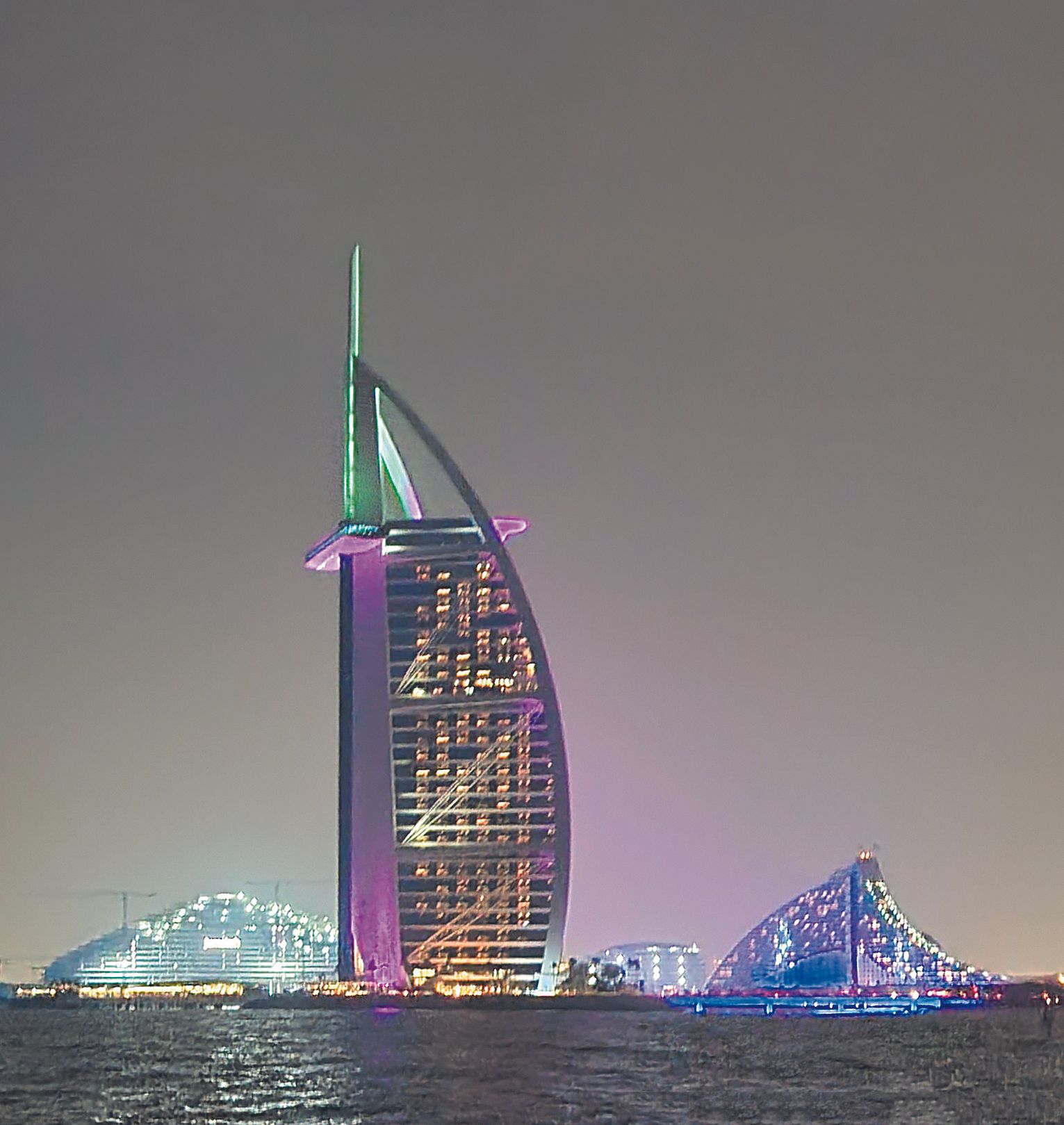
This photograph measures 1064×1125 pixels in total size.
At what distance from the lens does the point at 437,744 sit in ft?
601

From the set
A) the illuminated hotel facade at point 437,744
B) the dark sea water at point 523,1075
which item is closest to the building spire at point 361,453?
the illuminated hotel facade at point 437,744

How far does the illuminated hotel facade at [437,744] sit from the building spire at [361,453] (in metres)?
0.12

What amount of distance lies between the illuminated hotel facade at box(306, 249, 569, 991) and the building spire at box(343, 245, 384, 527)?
0.40ft

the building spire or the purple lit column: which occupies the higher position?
the building spire

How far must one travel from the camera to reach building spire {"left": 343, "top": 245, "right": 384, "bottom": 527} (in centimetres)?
18075

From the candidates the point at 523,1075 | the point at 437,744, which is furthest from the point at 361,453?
the point at 523,1075

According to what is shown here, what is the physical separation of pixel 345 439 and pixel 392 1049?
261 feet

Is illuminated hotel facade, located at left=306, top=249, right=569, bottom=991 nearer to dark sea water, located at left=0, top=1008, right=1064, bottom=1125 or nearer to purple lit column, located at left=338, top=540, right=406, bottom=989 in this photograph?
purple lit column, located at left=338, top=540, right=406, bottom=989

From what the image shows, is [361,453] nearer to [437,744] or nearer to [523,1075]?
[437,744]

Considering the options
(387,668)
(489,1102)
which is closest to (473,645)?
(387,668)

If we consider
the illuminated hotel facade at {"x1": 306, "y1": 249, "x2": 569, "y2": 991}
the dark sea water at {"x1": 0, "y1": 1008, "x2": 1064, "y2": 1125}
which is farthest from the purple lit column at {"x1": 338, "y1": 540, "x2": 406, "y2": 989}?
the dark sea water at {"x1": 0, "y1": 1008, "x2": 1064, "y2": 1125}

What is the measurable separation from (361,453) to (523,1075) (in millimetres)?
97878

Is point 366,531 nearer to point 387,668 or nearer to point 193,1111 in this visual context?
point 387,668

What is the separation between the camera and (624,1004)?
196 metres
